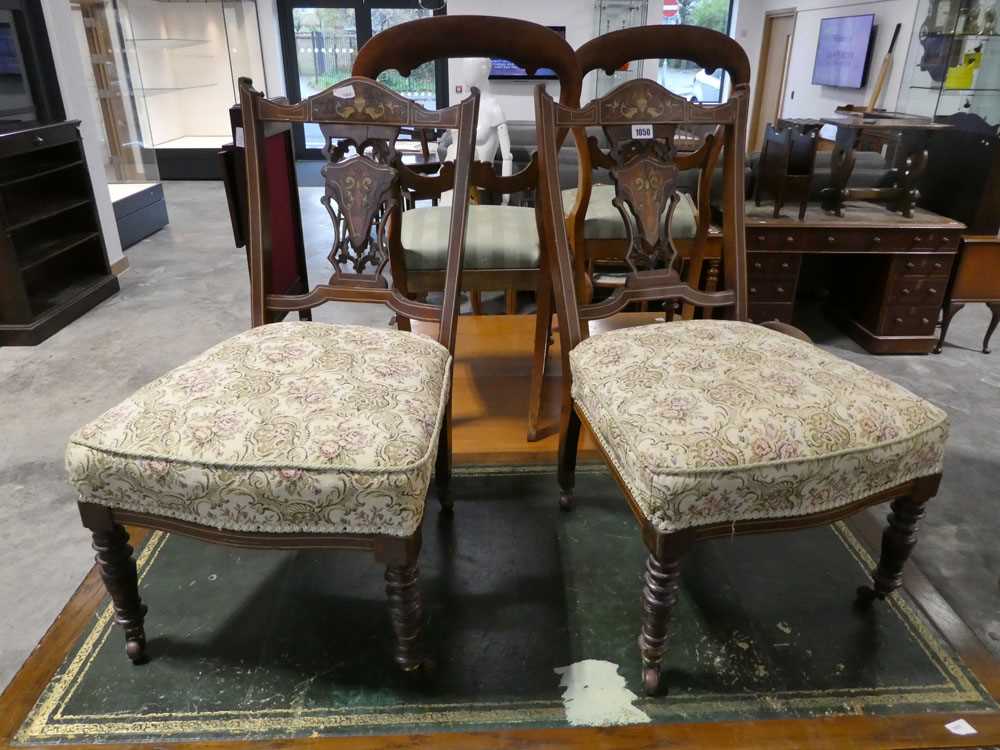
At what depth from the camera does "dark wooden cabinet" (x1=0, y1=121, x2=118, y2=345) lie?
9.91 ft

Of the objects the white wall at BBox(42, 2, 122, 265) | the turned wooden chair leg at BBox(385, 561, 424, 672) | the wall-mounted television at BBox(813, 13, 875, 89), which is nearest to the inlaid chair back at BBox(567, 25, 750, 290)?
the turned wooden chair leg at BBox(385, 561, 424, 672)

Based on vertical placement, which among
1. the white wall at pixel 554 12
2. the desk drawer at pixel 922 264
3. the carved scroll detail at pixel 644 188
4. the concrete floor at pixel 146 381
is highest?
the white wall at pixel 554 12

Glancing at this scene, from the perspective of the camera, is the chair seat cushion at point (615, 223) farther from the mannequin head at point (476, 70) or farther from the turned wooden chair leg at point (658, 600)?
the turned wooden chair leg at point (658, 600)

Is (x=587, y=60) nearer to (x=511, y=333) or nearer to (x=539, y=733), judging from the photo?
(x=511, y=333)

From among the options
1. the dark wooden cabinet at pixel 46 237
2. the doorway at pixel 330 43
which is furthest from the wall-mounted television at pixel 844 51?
the dark wooden cabinet at pixel 46 237

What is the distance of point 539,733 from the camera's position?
118cm

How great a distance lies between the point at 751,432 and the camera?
42.9 inches

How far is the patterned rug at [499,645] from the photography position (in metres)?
1.21

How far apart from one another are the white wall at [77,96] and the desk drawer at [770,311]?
11.2 feet

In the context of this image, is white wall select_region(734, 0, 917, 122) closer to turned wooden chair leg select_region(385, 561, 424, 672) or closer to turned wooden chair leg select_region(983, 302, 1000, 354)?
turned wooden chair leg select_region(983, 302, 1000, 354)

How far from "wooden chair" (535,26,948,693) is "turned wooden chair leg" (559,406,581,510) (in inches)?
1.0

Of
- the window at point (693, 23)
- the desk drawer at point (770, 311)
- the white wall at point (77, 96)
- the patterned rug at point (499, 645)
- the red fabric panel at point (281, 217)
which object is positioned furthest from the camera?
the window at point (693, 23)

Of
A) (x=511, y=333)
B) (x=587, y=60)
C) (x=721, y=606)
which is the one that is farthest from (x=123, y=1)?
(x=721, y=606)

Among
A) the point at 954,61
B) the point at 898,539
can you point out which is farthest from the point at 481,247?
the point at 954,61
